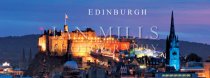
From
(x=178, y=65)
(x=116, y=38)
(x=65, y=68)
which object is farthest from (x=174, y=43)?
(x=116, y=38)

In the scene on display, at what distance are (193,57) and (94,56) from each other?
27262 mm

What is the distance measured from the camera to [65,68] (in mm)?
124875

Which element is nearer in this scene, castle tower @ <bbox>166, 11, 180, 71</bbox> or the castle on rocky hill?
castle tower @ <bbox>166, 11, 180, 71</bbox>

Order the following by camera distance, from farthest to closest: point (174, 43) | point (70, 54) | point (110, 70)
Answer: point (70, 54) → point (174, 43) → point (110, 70)

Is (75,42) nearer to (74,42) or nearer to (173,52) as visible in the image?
(74,42)

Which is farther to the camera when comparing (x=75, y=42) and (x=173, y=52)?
(x=75, y=42)

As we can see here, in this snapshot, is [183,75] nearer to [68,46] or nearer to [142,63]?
[142,63]

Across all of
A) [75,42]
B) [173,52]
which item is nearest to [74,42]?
[75,42]

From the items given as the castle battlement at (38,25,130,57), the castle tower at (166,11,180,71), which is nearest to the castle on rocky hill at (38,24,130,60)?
the castle battlement at (38,25,130,57)

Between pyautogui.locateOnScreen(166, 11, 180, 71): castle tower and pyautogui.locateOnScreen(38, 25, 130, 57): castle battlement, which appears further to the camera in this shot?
pyautogui.locateOnScreen(38, 25, 130, 57): castle battlement

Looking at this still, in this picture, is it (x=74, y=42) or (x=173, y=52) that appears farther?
(x=74, y=42)

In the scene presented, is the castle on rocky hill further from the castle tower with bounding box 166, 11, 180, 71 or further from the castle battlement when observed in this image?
the castle tower with bounding box 166, 11, 180, 71

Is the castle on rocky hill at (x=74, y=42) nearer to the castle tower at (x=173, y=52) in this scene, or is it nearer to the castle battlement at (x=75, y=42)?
the castle battlement at (x=75, y=42)

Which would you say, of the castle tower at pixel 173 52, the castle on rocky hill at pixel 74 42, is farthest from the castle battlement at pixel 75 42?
the castle tower at pixel 173 52
